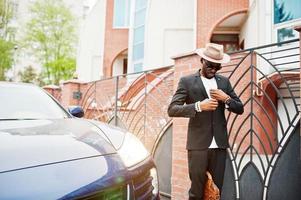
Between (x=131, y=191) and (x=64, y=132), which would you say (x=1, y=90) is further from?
(x=131, y=191)

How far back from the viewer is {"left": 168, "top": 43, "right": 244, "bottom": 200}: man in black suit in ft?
8.20

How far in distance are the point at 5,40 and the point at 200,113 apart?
26.9 metres

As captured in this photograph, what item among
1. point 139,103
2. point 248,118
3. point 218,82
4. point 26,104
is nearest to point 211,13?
point 139,103

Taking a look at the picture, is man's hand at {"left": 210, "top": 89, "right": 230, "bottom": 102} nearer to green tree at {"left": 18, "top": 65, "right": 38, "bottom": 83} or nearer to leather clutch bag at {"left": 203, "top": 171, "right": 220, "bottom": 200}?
leather clutch bag at {"left": 203, "top": 171, "right": 220, "bottom": 200}

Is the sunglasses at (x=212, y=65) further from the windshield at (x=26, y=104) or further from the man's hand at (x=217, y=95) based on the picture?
the windshield at (x=26, y=104)

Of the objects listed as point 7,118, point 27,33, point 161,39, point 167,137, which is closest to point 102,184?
point 7,118

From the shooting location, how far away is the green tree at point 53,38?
85.1 ft

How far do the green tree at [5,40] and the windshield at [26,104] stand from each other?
24.1 m

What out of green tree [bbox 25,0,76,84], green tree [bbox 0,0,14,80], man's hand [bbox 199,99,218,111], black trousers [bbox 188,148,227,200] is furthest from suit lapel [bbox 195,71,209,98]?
green tree [bbox 0,0,14,80]

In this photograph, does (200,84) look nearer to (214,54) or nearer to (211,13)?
(214,54)

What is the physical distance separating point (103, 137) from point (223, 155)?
1.15m

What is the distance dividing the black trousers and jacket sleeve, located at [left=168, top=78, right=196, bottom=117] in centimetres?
34

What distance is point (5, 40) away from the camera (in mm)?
25688

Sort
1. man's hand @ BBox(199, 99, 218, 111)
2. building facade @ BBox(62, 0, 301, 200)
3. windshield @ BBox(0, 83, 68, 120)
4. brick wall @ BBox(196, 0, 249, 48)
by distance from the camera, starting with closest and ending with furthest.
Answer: man's hand @ BBox(199, 99, 218, 111), windshield @ BBox(0, 83, 68, 120), building facade @ BBox(62, 0, 301, 200), brick wall @ BBox(196, 0, 249, 48)
